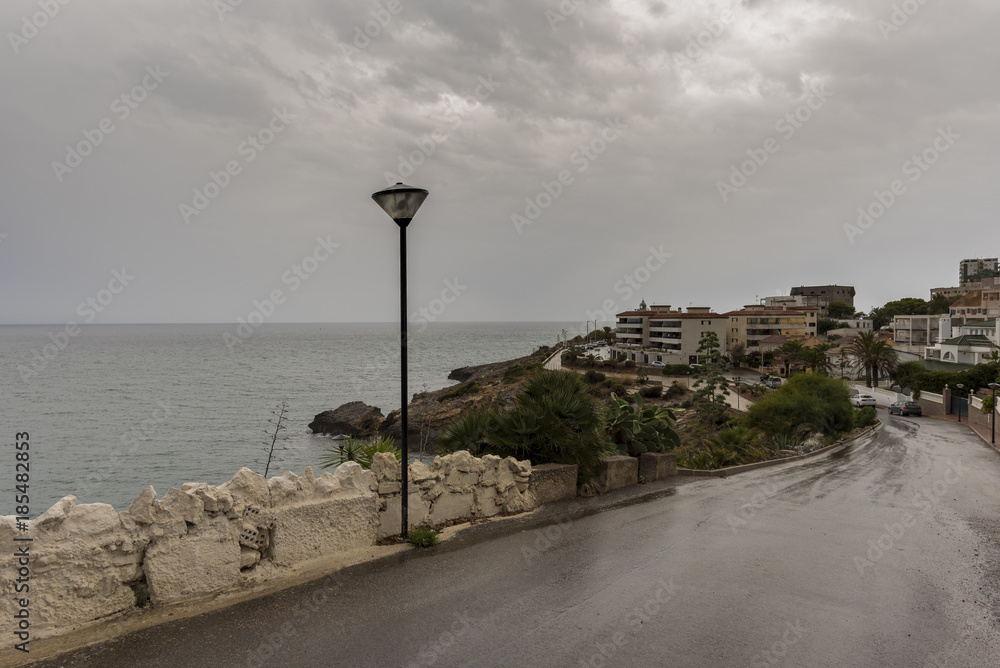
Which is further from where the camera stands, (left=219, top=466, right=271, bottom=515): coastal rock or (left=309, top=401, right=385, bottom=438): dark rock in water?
(left=309, top=401, right=385, bottom=438): dark rock in water

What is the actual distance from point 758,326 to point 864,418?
2685 inches

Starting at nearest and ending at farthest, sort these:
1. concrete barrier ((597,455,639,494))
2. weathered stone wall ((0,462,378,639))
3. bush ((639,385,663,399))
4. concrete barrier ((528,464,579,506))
→ 1. weathered stone wall ((0,462,378,639))
2. concrete barrier ((528,464,579,506))
3. concrete barrier ((597,455,639,494))
4. bush ((639,385,663,399))

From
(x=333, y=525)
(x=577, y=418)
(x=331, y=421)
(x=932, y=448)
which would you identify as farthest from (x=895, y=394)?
(x=333, y=525)

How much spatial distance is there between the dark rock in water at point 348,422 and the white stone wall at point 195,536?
40311 millimetres

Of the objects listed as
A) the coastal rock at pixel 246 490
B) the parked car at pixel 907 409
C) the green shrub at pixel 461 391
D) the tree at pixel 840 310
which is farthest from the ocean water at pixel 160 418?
the tree at pixel 840 310

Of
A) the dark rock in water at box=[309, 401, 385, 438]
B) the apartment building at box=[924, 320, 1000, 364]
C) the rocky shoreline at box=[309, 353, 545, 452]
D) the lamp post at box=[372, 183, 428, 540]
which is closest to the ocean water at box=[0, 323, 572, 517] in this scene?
the dark rock in water at box=[309, 401, 385, 438]

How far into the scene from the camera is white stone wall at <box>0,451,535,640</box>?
460 cm

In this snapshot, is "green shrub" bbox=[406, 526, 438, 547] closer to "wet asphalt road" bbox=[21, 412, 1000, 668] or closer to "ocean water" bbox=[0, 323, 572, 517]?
"wet asphalt road" bbox=[21, 412, 1000, 668]

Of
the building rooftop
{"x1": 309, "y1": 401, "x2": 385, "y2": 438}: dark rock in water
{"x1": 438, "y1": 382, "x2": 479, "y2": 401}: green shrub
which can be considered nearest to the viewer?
{"x1": 309, "y1": 401, "x2": 385, "y2": 438}: dark rock in water

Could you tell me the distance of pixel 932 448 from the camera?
26047 mm

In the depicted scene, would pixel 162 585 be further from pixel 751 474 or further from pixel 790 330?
pixel 790 330

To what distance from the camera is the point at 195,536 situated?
5.30 meters

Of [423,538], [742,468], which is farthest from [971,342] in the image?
[423,538]

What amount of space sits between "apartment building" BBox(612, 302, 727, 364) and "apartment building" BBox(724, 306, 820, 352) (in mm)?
2474
